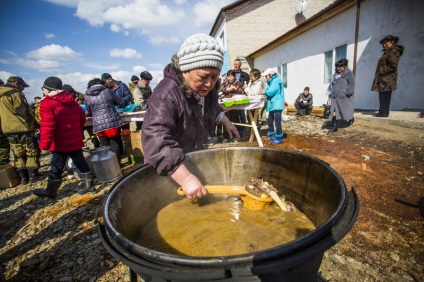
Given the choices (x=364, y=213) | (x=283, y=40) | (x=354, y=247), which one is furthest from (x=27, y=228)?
(x=283, y=40)

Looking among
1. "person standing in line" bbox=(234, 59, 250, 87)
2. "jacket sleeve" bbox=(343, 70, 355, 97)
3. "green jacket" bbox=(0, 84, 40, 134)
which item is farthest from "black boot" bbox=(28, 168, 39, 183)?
"jacket sleeve" bbox=(343, 70, 355, 97)

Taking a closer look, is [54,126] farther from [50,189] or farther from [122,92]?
[122,92]

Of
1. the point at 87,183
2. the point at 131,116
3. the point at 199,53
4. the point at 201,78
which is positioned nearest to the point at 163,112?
the point at 201,78

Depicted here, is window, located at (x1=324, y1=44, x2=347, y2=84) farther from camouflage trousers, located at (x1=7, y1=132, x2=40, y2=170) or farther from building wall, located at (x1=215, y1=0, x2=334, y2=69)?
camouflage trousers, located at (x1=7, y1=132, x2=40, y2=170)

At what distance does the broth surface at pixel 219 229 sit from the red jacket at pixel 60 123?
2.74 metres

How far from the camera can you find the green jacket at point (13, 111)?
171 inches

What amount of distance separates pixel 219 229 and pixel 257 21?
18930mm

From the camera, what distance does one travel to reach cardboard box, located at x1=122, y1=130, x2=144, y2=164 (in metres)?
4.94

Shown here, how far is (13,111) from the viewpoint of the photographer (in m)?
4.41

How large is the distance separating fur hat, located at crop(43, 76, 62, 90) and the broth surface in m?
3.10

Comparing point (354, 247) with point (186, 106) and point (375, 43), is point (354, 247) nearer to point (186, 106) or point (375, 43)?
point (186, 106)

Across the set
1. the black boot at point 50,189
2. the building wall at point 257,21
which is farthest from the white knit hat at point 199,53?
the building wall at point 257,21

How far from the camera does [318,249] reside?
0.77m

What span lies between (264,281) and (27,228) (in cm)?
378
